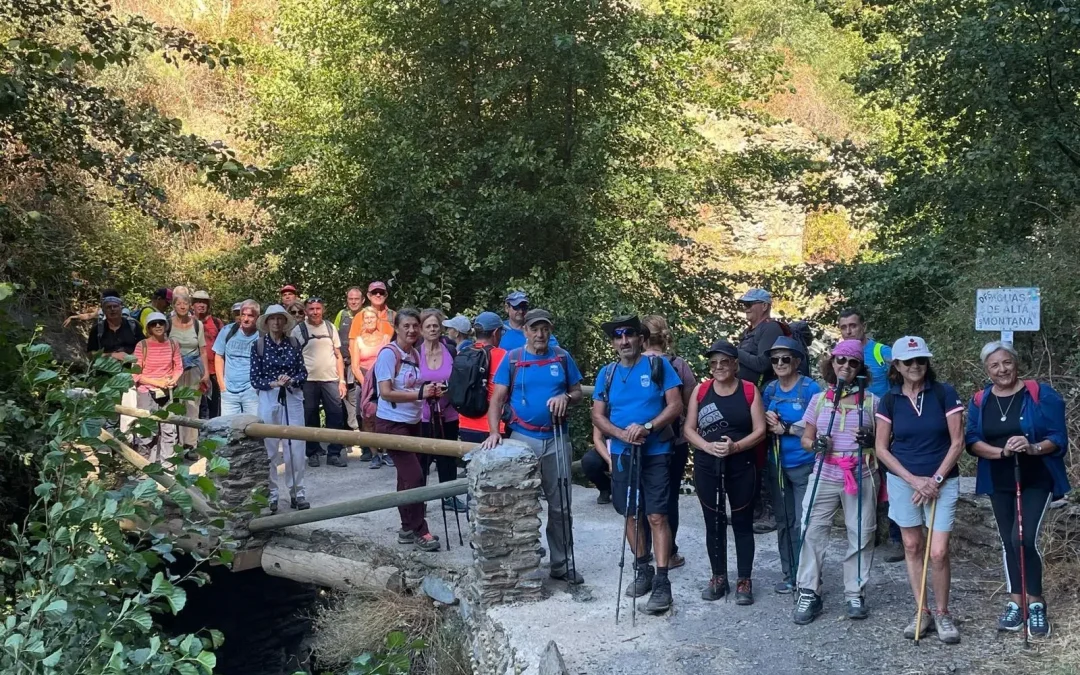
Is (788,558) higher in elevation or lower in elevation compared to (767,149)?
lower

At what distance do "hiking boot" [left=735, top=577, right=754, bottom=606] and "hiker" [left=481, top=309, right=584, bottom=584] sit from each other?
1052 millimetres

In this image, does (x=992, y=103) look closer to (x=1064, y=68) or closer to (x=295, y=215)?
(x=1064, y=68)

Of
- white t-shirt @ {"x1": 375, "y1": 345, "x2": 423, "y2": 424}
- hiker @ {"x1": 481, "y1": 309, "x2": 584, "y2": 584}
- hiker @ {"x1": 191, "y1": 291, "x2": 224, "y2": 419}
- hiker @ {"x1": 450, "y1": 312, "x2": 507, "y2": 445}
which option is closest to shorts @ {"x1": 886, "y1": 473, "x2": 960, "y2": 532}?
hiker @ {"x1": 481, "y1": 309, "x2": 584, "y2": 584}

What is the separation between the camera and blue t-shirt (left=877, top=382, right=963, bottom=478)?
5.98 meters

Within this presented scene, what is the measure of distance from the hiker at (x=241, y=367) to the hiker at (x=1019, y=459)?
5.91 m

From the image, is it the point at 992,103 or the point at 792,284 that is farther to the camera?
the point at 792,284

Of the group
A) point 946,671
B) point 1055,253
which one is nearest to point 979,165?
point 1055,253

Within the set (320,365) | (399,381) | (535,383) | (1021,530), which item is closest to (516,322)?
(399,381)

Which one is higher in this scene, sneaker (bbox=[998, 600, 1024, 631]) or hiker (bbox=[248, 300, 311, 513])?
hiker (bbox=[248, 300, 311, 513])

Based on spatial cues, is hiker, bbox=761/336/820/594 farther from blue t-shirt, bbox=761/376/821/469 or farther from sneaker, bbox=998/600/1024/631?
sneaker, bbox=998/600/1024/631

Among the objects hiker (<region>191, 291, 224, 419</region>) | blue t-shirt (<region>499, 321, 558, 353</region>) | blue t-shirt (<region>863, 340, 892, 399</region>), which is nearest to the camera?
blue t-shirt (<region>863, 340, 892, 399</region>)

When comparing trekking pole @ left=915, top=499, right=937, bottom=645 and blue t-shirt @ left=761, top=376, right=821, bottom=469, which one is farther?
blue t-shirt @ left=761, top=376, right=821, bottom=469

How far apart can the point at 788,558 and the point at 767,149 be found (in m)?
8.78

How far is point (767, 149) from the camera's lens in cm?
1470
